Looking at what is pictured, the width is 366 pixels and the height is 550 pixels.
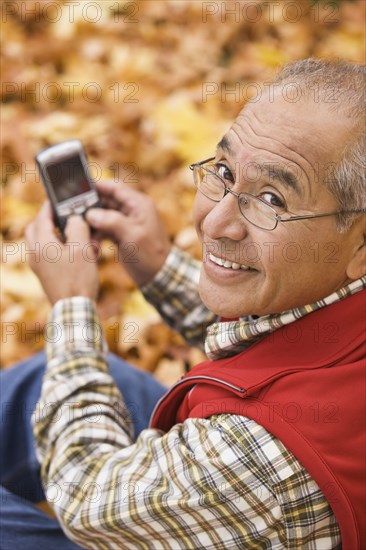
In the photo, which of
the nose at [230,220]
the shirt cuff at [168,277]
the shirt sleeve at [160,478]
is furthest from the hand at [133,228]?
the nose at [230,220]

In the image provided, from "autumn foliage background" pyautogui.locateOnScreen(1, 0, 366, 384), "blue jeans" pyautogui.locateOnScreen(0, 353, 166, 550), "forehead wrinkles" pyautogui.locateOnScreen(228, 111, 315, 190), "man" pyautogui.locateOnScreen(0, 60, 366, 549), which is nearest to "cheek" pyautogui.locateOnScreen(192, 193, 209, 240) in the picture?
"man" pyautogui.locateOnScreen(0, 60, 366, 549)

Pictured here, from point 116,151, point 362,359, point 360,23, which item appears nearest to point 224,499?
point 362,359

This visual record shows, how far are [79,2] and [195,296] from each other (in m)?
1.99

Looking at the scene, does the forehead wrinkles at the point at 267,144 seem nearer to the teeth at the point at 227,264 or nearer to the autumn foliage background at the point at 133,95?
the teeth at the point at 227,264

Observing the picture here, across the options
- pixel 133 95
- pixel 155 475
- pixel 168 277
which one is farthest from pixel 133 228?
pixel 133 95

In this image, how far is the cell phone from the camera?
5.46ft

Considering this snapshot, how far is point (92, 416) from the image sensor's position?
133 centimetres

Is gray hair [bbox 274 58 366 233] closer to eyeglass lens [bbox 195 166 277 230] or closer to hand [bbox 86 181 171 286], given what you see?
eyeglass lens [bbox 195 166 277 230]

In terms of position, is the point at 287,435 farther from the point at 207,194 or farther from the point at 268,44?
the point at 268,44

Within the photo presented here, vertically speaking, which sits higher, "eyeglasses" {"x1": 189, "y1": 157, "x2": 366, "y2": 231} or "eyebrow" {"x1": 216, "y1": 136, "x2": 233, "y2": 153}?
"eyebrow" {"x1": 216, "y1": 136, "x2": 233, "y2": 153}

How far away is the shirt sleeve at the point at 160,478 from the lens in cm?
107

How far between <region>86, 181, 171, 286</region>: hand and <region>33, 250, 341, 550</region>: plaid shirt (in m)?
0.29

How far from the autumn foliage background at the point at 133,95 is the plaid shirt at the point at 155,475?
771 millimetres

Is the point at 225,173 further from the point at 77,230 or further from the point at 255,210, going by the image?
the point at 77,230
